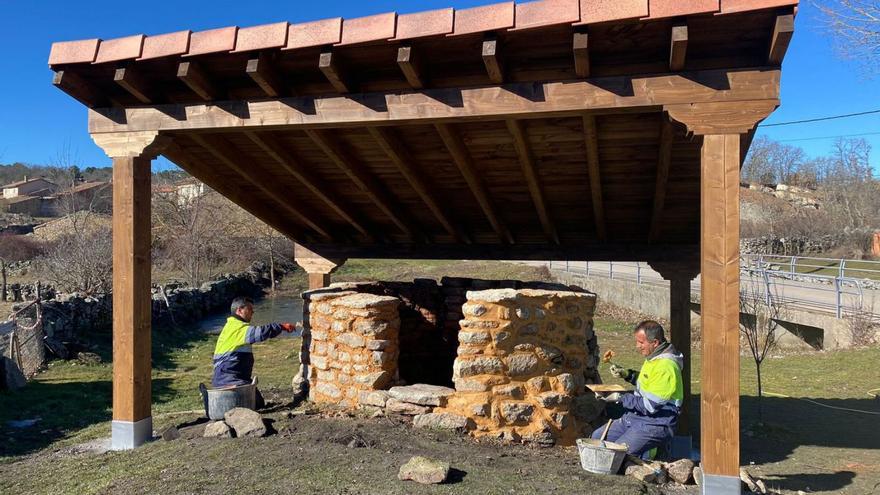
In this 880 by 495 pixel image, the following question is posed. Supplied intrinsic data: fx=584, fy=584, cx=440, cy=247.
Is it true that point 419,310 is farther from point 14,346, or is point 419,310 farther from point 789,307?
point 789,307

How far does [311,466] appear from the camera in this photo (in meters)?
4.43

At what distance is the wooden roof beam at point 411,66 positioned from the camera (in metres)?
4.25

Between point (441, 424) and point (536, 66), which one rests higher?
point (536, 66)

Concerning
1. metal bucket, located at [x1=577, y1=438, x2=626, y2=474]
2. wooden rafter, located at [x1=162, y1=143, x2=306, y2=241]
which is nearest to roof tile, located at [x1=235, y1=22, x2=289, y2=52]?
wooden rafter, located at [x1=162, y1=143, x2=306, y2=241]

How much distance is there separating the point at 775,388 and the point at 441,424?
8.00 metres

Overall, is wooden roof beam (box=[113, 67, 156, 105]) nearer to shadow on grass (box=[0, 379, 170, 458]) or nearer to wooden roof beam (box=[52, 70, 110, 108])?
wooden roof beam (box=[52, 70, 110, 108])

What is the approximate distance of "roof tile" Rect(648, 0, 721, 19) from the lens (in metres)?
3.61

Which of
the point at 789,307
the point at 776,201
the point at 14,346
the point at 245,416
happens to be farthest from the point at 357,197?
the point at 776,201

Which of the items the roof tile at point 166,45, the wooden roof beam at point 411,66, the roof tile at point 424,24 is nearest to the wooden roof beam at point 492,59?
the roof tile at point 424,24

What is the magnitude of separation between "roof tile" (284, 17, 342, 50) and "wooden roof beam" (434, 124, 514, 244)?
1206mm

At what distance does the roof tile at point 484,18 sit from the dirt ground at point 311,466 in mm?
3186

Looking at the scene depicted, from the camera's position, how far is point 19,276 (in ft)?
76.0

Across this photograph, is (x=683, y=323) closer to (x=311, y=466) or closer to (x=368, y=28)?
(x=311, y=466)

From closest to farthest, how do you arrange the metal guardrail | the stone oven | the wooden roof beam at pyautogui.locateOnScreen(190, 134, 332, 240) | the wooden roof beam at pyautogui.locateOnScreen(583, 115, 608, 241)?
the wooden roof beam at pyautogui.locateOnScreen(583, 115, 608, 241) < the stone oven < the wooden roof beam at pyautogui.locateOnScreen(190, 134, 332, 240) < the metal guardrail
